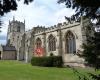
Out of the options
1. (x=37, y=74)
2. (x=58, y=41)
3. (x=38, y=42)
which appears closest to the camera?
(x=37, y=74)

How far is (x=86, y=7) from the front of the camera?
4484 mm

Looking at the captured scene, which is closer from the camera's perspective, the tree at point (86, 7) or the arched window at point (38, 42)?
the tree at point (86, 7)

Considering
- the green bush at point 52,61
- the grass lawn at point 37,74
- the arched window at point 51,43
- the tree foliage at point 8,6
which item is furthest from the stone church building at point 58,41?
the tree foliage at point 8,6

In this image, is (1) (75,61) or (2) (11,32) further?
(2) (11,32)

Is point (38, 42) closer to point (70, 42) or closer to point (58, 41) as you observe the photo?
point (58, 41)

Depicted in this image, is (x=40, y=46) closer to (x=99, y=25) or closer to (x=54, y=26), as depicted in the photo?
(x=54, y=26)

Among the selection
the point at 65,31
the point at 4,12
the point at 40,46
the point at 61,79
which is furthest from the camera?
the point at 40,46

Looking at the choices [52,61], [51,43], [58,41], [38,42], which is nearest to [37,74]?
[52,61]

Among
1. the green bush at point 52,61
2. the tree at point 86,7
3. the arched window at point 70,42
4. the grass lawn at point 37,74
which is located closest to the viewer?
the tree at point 86,7

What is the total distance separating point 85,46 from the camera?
14.7 feet

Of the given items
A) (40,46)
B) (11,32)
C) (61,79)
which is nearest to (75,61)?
(40,46)

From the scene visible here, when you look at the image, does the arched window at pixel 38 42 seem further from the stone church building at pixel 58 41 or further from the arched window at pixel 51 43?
the arched window at pixel 51 43

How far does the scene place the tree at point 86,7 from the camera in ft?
14.0

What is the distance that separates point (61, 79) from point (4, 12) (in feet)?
35.9
